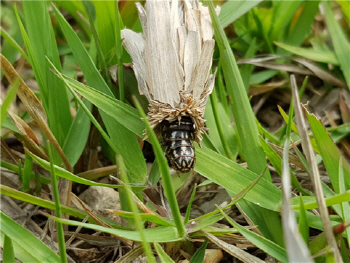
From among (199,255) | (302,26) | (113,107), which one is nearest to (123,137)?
(113,107)

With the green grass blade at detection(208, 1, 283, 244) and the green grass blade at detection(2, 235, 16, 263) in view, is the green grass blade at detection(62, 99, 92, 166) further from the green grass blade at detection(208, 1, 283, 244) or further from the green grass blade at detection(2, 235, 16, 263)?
the green grass blade at detection(208, 1, 283, 244)

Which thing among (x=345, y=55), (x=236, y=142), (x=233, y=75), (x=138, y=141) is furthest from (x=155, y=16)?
(x=345, y=55)

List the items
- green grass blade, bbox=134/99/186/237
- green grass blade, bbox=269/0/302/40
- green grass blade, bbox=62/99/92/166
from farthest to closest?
green grass blade, bbox=269/0/302/40 < green grass blade, bbox=62/99/92/166 < green grass blade, bbox=134/99/186/237

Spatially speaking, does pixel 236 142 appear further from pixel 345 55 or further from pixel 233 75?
pixel 345 55

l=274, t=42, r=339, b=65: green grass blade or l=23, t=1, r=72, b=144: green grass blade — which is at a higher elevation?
l=274, t=42, r=339, b=65: green grass blade

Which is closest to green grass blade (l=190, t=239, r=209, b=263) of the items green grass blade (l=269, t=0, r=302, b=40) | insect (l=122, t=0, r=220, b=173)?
insect (l=122, t=0, r=220, b=173)

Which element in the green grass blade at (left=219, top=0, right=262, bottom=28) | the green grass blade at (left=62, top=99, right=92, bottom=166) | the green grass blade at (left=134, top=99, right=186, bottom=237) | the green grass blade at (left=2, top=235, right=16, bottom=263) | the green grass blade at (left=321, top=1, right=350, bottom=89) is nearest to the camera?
the green grass blade at (left=134, top=99, right=186, bottom=237)

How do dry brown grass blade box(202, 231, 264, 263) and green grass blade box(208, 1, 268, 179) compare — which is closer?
dry brown grass blade box(202, 231, 264, 263)

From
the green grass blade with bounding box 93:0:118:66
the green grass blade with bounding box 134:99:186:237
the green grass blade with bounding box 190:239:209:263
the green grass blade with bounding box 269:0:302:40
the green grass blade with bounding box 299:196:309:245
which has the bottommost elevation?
the green grass blade with bounding box 190:239:209:263
